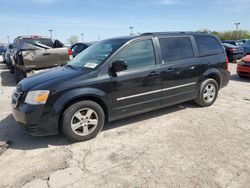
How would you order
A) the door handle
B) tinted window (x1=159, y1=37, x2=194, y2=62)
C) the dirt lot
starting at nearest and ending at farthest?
the dirt lot < the door handle < tinted window (x1=159, y1=37, x2=194, y2=62)

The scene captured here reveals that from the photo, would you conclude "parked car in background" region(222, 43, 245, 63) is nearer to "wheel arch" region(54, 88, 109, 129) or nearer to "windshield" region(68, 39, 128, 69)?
"windshield" region(68, 39, 128, 69)

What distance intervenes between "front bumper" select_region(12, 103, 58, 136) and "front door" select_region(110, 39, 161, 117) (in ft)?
3.58

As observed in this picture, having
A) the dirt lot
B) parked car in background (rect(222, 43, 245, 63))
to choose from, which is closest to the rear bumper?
the dirt lot

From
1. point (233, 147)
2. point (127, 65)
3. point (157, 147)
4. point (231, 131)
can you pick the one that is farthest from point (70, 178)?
point (231, 131)

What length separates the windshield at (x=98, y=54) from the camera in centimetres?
416

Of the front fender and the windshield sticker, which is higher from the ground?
the windshield sticker

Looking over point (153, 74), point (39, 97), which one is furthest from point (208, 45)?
point (39, 97)

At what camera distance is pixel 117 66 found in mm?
3957

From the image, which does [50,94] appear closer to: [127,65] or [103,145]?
[103,145]

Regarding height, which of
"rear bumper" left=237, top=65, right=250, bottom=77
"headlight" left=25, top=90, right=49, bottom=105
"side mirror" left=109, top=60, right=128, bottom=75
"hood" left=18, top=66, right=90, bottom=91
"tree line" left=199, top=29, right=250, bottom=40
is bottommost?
"rear bumper" left=237, top=65, right=250, bottom=77

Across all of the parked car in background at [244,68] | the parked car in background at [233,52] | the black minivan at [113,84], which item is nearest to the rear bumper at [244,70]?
the parked car in background at [244,68]

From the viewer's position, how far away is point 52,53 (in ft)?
25.2

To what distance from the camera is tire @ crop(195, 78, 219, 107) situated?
5453 millimetres

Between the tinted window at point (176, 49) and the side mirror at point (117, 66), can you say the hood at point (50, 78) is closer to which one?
the side mirror at point (117, 66)
